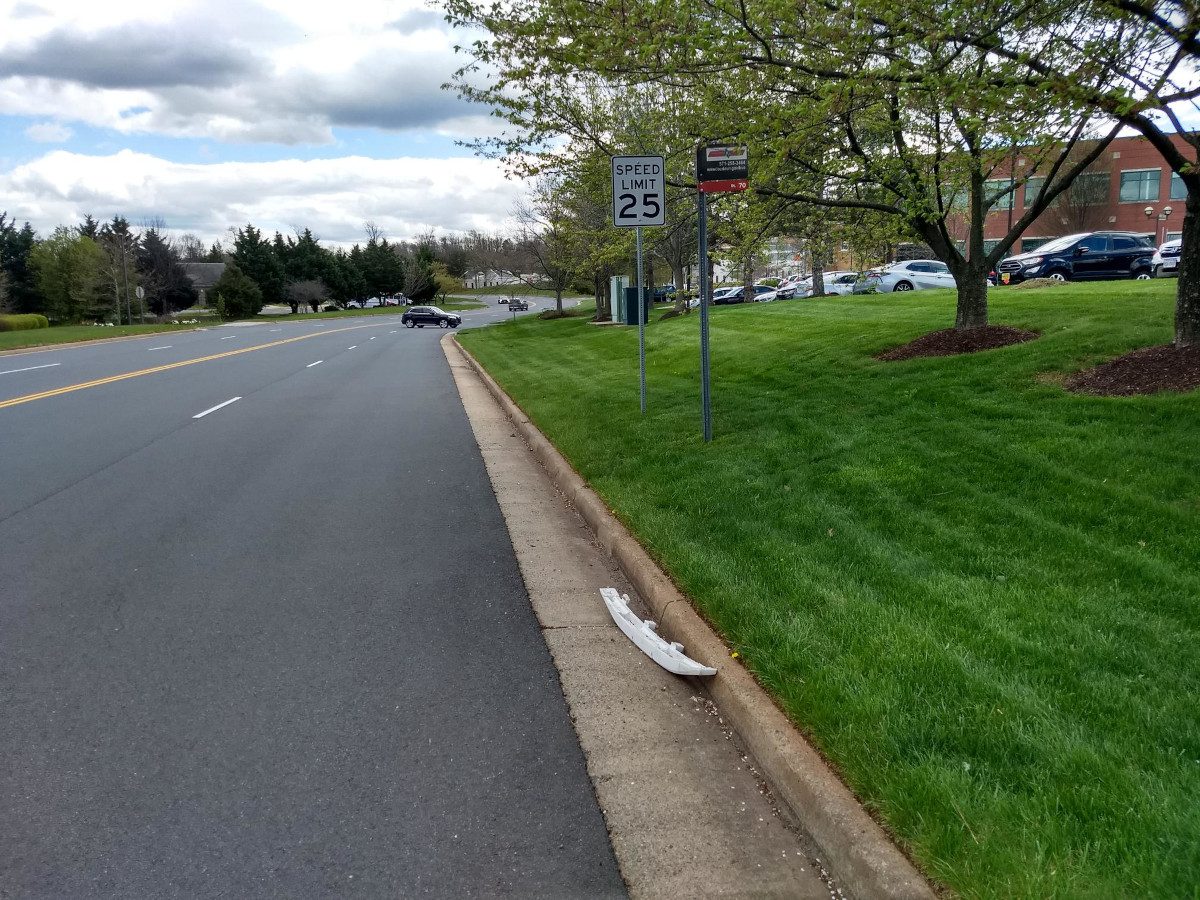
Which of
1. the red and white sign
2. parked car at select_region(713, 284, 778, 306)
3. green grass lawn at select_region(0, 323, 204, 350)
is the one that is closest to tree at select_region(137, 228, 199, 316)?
green grass lawn at select_region(0, 323, 204, 350)

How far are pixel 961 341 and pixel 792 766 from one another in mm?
9882

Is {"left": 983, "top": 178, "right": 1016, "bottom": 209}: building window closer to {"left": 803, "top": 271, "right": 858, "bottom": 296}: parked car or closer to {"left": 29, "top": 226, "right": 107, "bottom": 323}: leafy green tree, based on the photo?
{"left": 803, "top": 271, "right": 858, "bottom": 296}: parked car

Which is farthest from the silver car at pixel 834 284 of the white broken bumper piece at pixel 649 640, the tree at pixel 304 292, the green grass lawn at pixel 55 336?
the tree at pixel 304 292

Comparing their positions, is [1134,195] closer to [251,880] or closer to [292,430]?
[292,430]

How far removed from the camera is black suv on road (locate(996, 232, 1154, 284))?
1107 inches

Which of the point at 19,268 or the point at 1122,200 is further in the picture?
the point at 19,268

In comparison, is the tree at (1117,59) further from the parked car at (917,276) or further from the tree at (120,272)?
the tree at (120,272)

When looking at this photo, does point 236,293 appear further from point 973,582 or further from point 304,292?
point 973,582

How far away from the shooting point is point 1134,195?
2224 inches

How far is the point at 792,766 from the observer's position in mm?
3379

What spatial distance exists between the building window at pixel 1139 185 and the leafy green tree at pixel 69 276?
71.9 metres

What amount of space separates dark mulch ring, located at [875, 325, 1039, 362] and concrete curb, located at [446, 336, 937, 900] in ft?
24.5

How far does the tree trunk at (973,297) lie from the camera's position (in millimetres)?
12273

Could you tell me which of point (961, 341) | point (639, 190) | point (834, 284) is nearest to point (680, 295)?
point (834, 284)
